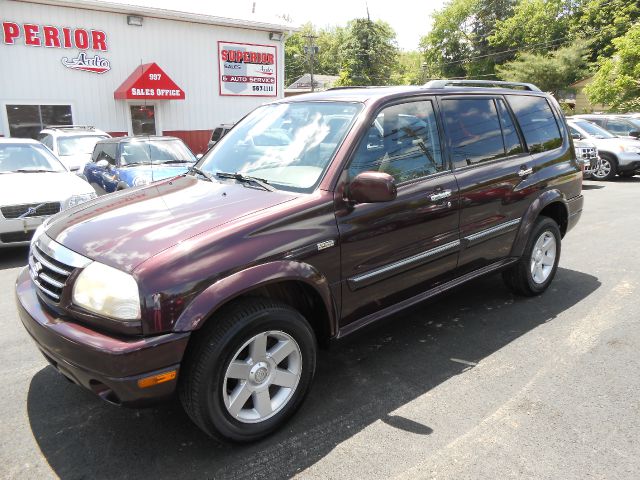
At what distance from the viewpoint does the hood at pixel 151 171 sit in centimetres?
799

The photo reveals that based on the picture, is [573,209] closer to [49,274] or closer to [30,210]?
[49,274]

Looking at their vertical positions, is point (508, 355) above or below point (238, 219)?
below

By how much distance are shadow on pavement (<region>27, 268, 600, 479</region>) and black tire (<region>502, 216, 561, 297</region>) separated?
16.2 inches

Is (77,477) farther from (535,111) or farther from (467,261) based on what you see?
(535,111)

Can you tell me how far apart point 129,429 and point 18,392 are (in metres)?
0.92

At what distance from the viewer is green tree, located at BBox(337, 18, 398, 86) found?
203 ft

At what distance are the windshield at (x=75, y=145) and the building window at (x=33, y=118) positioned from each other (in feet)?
13.4

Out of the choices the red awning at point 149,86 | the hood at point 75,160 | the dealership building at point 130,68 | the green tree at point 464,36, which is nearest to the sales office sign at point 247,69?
the dealership building at point 130,68

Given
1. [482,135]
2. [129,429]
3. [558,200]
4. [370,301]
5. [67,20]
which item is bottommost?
[129,429]

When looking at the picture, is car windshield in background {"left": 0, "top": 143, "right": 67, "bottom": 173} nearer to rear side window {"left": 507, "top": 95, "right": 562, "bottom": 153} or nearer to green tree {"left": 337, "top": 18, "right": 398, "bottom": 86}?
rear side window {"left": 507, "top": 95, "right": 562, "bottom": 153}

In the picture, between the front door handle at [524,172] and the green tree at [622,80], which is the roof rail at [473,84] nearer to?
the front door handle at [524,172]

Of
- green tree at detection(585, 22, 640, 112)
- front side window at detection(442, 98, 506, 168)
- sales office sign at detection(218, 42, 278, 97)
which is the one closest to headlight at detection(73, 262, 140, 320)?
front side window at detection(442, 98, 506, 168)

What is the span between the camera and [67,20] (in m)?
14.6

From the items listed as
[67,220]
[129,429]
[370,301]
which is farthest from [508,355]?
[67,220]
